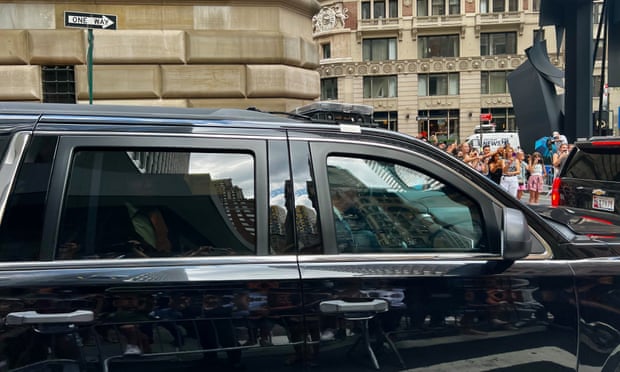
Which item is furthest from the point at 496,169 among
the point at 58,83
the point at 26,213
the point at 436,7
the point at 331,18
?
the point at 436,7

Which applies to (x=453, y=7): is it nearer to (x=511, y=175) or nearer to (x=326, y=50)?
(x=326, y=50)

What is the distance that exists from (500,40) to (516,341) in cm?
5065

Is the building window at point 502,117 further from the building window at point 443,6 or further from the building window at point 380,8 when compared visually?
the building window at point 380,8

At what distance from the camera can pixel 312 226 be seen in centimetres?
208

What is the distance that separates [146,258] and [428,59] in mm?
48860

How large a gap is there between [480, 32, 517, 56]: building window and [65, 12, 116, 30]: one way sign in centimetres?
4669

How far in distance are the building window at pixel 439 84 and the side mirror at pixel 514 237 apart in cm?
4794

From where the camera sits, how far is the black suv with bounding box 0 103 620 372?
1816mm

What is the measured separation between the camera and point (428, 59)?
156ft

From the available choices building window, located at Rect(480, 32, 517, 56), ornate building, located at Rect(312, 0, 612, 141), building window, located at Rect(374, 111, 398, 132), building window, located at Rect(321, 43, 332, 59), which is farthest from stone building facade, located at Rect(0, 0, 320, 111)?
building window, located at Rect(480, 32, 517, 56)

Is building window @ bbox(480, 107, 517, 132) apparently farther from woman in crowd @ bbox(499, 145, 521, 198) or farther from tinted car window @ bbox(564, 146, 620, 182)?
tinted car window @ bbox(564, 146, 620, 182)

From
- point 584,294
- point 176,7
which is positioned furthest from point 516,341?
point 176,7

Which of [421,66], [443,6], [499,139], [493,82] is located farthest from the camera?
[421,66]

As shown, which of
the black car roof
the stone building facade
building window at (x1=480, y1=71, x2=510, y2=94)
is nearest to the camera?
the black car roof
